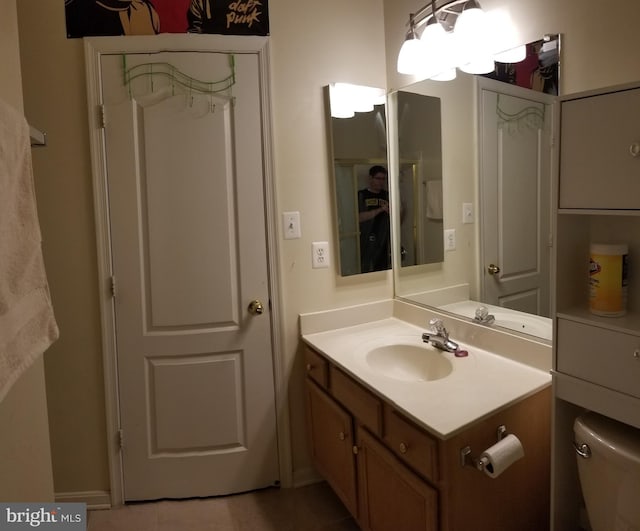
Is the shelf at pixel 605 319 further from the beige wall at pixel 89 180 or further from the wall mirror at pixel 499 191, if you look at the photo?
the beige wall at pixel 89 180

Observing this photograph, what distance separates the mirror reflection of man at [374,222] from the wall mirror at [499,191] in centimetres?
27

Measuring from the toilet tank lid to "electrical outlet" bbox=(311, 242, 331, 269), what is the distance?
1.21 meters

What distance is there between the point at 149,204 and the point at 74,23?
0.79 metres

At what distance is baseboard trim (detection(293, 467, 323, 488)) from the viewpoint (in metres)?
2.18

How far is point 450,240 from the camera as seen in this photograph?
192cm

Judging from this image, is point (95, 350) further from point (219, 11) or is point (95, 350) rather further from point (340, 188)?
point (219, 11)

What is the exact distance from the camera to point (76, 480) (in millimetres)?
2035

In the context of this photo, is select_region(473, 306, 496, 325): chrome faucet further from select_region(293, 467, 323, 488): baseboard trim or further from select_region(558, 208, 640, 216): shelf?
select_region(293, 467, 323, 488): baseboard trim

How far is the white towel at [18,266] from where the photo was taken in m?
0.95

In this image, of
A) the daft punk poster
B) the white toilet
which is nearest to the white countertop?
the white toilet

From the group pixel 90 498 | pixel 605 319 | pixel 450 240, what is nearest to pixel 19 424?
pixel 90 498

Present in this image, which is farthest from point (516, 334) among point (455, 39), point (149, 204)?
point (149, 204)

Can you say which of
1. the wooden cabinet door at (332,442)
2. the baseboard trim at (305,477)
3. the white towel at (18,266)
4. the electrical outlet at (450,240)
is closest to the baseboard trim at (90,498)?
the baseboard trim at (305,477)

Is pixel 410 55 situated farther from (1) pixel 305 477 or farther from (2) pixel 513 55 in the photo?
(1) pixel 305 477
